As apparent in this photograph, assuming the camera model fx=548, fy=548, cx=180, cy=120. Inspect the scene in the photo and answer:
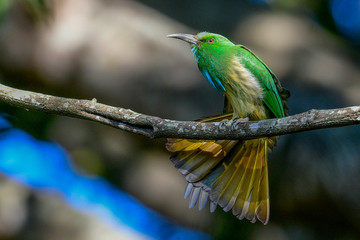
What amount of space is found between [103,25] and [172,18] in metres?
0.93

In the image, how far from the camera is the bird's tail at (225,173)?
3.71m

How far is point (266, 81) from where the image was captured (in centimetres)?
395

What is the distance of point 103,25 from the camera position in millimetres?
6828

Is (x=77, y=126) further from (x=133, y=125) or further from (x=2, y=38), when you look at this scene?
(x=133, y=125)

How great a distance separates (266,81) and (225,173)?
735 millimetres

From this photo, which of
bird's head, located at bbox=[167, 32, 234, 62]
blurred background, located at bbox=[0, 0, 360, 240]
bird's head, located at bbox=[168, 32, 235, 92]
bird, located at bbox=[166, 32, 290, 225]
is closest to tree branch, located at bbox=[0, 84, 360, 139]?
bird, located at bbox=[166, 32, 290, 225]

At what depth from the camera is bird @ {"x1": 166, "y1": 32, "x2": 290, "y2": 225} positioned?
12.2 ft

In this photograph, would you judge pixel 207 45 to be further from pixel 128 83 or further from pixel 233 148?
pixel 128 83

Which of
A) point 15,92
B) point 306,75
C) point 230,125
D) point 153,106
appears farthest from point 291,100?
point 15,92

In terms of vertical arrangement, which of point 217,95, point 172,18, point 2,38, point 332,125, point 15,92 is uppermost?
point 172,18

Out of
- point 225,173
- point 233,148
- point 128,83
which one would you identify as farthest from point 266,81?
point 128,83

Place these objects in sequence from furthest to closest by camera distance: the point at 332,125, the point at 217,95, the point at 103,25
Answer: the point at 103,25 < the point at 217,95 < the point at 332,125

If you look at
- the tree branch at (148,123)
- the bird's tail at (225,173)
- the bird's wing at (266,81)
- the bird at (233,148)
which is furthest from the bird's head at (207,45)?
the tree branch at (148,123)

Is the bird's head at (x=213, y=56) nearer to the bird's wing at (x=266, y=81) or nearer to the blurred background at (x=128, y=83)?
the bird's wing at (x=266, y=81)
